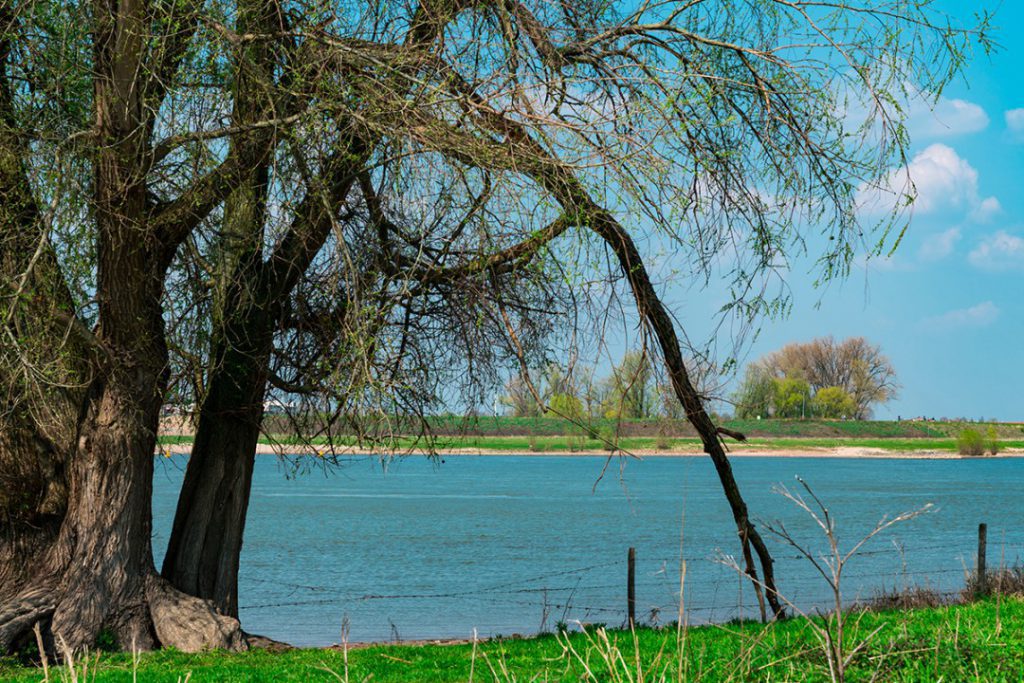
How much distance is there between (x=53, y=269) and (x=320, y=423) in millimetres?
3187

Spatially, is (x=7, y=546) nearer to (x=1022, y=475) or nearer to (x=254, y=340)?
(x=254, y=340)

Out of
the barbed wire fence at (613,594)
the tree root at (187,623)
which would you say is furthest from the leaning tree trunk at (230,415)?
the barbed wire fence at (613,594)

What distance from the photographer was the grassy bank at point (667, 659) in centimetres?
693

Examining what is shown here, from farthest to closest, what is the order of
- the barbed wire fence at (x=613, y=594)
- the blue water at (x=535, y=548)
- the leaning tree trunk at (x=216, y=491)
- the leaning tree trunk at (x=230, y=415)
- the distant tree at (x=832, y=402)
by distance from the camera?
the distant tree at (x=832, y=402) → the blue water at (x=535, y=548) → the barbed wire fence at (x=613, y=594) → the leaning tree trunk at (x=216, y=491) → the leaning tree trunk at (x=230, y=415)

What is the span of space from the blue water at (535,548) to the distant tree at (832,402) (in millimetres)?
32727

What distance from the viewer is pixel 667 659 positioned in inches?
298

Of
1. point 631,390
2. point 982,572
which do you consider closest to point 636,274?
point 631,390

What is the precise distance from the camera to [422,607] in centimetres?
2178

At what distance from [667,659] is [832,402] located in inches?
4196

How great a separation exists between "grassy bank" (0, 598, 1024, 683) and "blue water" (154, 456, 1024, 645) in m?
0.80

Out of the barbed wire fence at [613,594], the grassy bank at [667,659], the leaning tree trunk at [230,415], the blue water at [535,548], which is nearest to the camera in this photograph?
the grassy bank at [667,659]

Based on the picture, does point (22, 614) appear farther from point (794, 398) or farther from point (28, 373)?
point (794, 398)

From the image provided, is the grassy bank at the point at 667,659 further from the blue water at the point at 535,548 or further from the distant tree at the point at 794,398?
the distant tree at the point at 794,398

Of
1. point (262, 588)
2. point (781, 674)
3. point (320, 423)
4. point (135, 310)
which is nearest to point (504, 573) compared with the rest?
point (262, 588)
